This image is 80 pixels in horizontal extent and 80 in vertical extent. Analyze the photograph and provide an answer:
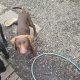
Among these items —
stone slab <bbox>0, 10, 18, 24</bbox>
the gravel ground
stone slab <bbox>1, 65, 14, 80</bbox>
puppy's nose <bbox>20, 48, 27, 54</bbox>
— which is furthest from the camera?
stone slab <bbox>0, 10, 18, 24</bbox>

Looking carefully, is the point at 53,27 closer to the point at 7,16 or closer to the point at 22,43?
the point at 7,16

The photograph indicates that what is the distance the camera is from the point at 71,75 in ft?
13.2

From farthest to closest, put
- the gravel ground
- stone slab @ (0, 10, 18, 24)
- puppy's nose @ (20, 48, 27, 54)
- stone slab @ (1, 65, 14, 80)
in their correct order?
stone slab @ (0, 10, 18, 24)
the gravel ground
stone slab @ (1, 65, 14, 80)
puppy's nose @ (20, 48, 27, 54)

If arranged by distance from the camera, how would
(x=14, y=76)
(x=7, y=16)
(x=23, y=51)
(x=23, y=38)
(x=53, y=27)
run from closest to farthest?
(x=23, y=51), (x=23, y=38), (x=14, y=76), (x=53, y=27), (x=7, y=16)

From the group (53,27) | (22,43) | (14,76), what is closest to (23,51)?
(22,43)

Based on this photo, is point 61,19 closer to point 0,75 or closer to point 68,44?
point 68,44

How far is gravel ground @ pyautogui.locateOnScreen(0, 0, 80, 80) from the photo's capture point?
4.37m

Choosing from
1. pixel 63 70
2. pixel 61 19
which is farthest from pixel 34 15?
pixel 63 70

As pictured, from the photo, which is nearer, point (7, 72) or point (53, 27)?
point (7, 72)

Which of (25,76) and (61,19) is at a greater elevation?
(61,19)

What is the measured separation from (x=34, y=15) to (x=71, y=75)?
2119 mm

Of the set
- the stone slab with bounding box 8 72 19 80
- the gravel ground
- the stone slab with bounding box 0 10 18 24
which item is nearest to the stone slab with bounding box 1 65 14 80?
the stone slab with bounding box 8 72 19 80

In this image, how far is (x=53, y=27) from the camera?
507 centimetres

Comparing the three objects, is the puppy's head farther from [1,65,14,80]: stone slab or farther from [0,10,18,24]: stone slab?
[0,10,18,24]: stone slab
